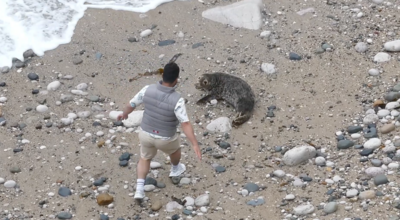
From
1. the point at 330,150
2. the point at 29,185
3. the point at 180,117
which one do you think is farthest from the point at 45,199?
the point at 330,150

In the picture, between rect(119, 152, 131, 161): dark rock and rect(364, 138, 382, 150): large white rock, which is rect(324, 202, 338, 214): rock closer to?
rect(364, 138, 382, 150): large white rock

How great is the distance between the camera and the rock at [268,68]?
9312 millimetres

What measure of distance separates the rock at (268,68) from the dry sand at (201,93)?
65mm

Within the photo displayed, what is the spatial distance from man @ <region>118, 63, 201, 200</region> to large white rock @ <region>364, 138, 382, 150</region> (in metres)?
2.05

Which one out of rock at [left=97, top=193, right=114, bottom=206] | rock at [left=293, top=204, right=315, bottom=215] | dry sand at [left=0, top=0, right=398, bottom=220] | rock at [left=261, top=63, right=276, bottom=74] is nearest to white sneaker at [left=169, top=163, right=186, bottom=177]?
dry sand at [left=0, top=0, right=398, bottom=220]

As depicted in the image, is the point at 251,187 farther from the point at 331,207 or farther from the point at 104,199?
the point at 104,199

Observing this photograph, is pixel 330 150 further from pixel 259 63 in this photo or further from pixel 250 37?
pixel 250 37

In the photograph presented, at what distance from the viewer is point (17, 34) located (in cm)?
1058

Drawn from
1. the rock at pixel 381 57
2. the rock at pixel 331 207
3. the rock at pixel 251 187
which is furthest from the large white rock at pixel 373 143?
the rock at pixel 381 57

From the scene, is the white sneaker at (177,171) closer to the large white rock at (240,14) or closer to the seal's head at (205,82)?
the seal's head at (205,82)

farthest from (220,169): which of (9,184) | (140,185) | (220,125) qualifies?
(9,184)

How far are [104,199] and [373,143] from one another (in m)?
3.09

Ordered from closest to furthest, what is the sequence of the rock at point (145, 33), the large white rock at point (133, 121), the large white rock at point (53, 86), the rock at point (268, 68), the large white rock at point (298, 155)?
1. the large white rock at point (298, 155)
2. the large white rock at point (133, 121)
3. the large white rock at point (53, 86)
4. the rock at point (268, 68)
5. the rock at point (145, 33)

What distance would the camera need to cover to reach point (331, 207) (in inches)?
262
